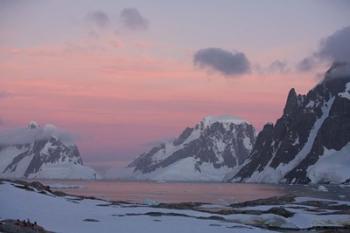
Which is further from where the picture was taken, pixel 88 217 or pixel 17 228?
pixel 88 217

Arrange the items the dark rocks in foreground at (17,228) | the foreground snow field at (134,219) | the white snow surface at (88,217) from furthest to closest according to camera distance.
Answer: the foreground snow field at (134,219), the white snow surface at (88,217), the dark rocks in foreground at (17,228)

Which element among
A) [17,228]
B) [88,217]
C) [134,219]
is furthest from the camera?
[134,219]

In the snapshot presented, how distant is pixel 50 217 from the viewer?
56688 millimetres

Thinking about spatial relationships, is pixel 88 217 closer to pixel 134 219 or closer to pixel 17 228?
pixel 134 219

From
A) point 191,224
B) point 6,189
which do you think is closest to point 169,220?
point 191,224

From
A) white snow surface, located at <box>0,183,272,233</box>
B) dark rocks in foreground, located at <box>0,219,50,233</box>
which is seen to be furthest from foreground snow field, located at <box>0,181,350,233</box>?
dark rocks in foreground, located at <box>0,219,50,233</box>

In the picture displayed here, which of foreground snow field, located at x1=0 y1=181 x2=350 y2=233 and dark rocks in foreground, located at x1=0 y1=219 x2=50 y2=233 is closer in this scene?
dark rocks in foreground, located at x1=0 y1=219 x2=50 y2=233

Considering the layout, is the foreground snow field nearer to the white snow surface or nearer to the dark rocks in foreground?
the white snow surface

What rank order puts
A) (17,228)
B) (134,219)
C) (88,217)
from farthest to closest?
(134,219), (88,217), (17,228)

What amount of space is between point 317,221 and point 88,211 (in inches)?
1019

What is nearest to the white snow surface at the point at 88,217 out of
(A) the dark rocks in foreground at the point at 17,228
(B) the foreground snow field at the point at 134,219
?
(B) the foreground snow field at the point at 134,219

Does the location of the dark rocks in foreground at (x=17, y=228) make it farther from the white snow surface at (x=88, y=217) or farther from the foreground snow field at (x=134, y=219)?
the foreground snow field at (x=134, y=219)

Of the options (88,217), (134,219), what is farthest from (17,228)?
(134,219)

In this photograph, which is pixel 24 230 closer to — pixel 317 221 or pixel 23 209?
pixel 23 209
